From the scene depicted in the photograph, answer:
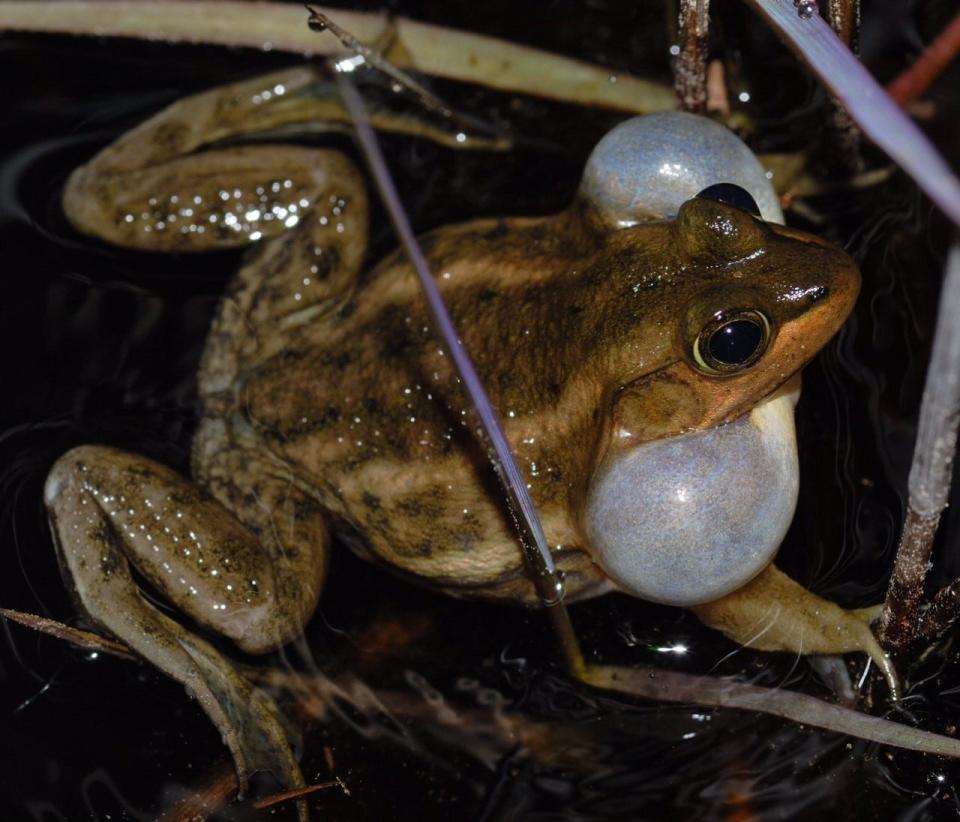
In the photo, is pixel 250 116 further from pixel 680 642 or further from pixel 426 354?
pixel 680 642

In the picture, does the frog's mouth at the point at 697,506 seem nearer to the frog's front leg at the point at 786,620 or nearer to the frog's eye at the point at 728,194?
the frog's front leg at the point at 786,620

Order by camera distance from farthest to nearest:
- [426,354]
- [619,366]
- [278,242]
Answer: [278,242]
[426,354]
[619,366]

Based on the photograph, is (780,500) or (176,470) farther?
(176,470)

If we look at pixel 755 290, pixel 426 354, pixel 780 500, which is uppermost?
pixel 755 290

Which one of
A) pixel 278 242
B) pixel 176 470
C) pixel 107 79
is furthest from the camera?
pixel 107 79

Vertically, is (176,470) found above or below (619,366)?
below

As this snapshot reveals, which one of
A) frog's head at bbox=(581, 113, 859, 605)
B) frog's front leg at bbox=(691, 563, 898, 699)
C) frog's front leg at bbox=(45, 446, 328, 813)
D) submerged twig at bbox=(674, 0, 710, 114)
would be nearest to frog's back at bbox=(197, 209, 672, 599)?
frog's head at bbox=(581, 113, 859, 605)

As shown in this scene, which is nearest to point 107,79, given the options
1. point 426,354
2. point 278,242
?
point 278,242
